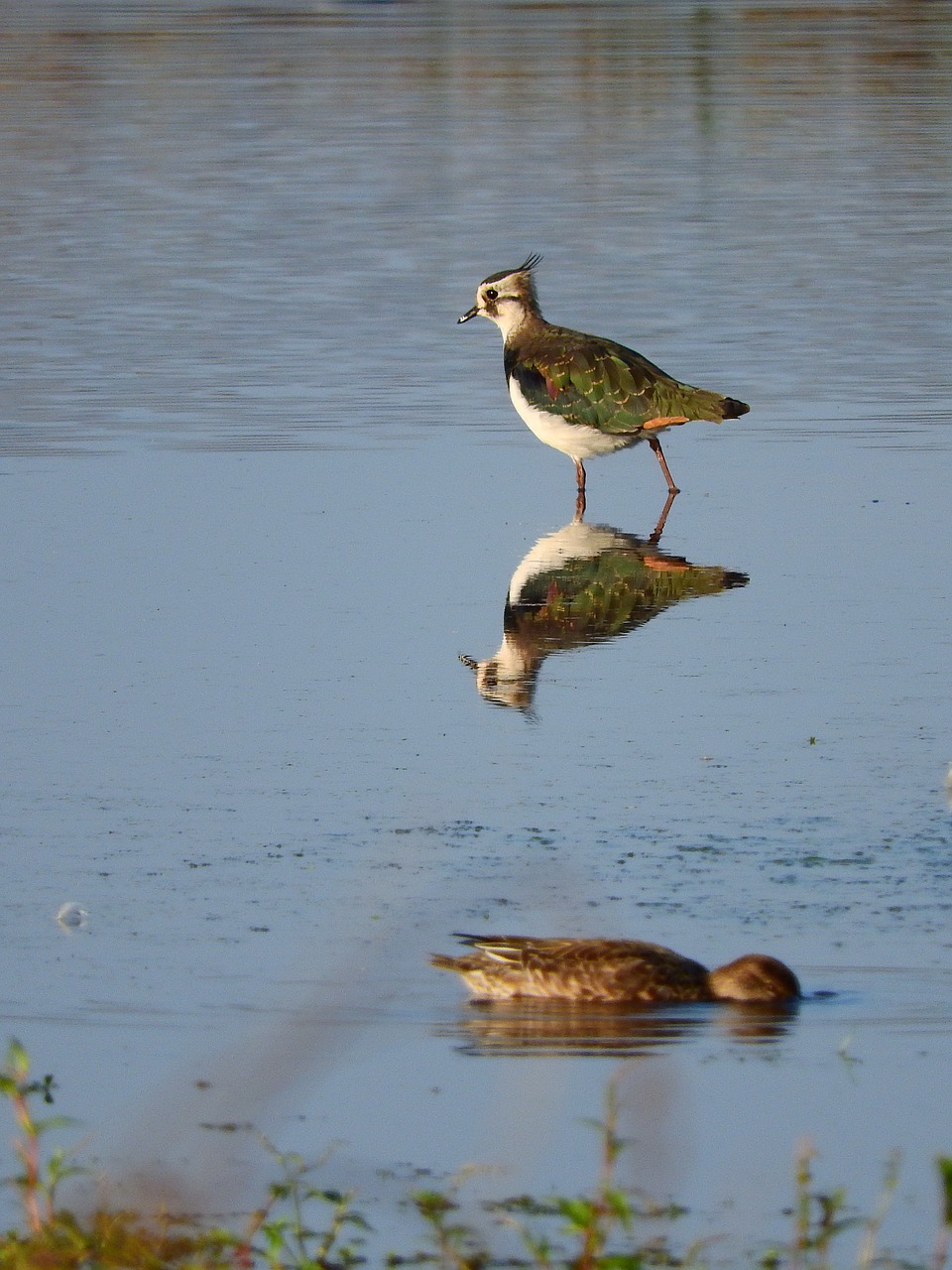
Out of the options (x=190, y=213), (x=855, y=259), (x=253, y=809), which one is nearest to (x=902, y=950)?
(x=253, y=809)

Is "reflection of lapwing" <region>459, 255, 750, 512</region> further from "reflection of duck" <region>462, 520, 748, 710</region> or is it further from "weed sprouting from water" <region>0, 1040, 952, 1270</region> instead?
"weed sprouting from water" <region>0, 1040, 952, 1270</region>

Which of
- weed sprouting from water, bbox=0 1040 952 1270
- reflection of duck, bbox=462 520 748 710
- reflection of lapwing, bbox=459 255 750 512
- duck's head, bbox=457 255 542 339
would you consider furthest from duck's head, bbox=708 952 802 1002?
duck's head, bbox=457 255 542 339

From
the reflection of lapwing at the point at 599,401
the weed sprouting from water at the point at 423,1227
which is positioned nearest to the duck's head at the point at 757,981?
the weed sprouting from water at the point at 423,1227

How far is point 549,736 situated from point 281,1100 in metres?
3.68

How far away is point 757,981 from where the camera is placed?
20.7 ft

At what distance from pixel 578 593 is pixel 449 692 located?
1.64 meters

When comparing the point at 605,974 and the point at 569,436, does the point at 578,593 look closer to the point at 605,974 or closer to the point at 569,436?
the point at 569,436

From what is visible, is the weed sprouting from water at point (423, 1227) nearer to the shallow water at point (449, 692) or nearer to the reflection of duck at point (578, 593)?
the shallow water at point (449, 692)

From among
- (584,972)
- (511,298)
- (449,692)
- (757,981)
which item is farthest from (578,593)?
(757,981)

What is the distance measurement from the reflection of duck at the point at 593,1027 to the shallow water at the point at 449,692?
0.02 m

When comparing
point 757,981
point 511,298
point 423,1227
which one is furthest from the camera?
point 511,298

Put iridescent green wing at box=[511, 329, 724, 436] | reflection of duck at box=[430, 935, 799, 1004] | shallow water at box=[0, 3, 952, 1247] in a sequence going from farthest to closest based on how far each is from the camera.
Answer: iridescent green wing at box=[511, 329, 724, 436] → reflection of duck at box=[430, 935, 799, 1004] → shallow water at box=[0, 3, 952, 1247]

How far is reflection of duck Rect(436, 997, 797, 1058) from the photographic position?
→ 6.24 metres

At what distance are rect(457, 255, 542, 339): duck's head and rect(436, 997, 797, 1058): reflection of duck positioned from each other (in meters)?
8.07
